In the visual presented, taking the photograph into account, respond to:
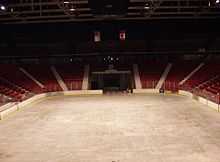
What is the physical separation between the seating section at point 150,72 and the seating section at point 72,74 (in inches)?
243

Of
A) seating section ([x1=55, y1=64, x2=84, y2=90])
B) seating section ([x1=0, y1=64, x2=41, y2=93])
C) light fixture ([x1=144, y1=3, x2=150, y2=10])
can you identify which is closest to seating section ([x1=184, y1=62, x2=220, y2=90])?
light fixture ([x1=144, y1=3, x2=150, y2=10])

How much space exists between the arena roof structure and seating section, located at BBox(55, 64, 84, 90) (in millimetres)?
7041

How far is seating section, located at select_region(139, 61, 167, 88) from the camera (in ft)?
106

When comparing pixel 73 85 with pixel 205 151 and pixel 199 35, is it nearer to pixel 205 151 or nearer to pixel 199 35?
pixel 199 35

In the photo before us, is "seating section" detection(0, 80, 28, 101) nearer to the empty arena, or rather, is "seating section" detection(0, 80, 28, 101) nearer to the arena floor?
the empty arena

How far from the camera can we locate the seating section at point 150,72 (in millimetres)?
32250

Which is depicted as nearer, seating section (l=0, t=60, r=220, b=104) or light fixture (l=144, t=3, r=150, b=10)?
light fixture (l=144, t=3, r=150, b=10)

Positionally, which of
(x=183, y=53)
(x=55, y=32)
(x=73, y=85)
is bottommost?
(x=73, y=85)

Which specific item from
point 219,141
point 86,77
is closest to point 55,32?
point 86,77

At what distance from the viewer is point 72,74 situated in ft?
113

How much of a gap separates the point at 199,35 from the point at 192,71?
401 centimetres

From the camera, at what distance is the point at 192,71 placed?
33.0m

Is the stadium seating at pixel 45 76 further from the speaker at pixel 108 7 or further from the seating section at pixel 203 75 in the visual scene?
the speaker at pixel 108 7

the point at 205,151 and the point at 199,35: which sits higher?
the point at 199,35
